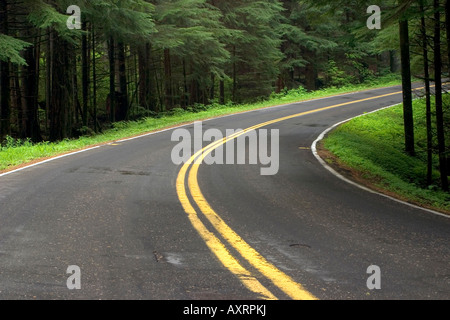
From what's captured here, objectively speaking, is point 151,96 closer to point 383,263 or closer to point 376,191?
point 376,191

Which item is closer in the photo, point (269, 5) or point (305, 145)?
point (305, 145)

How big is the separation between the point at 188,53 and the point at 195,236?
84.1 feet

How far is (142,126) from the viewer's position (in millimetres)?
24312

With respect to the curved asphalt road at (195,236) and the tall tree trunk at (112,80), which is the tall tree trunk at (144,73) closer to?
the tall tree trunk at (112,80)

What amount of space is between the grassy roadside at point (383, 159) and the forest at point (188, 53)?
1085mm

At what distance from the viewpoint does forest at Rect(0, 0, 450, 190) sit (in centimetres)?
1530

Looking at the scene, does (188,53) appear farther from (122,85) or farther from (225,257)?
(225,257)

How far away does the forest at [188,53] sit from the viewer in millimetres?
15297

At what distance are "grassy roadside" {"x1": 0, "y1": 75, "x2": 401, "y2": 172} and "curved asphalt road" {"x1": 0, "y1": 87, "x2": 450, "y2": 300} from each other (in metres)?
3.07

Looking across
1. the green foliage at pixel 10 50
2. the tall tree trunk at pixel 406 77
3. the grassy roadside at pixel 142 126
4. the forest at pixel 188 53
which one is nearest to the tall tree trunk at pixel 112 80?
the forest at pixel 188 53

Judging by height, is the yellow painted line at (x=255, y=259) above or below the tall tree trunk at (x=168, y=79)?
below

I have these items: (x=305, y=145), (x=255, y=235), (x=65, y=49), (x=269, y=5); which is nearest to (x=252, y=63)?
(x=269, y=5)

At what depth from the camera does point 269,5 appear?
35281mm
